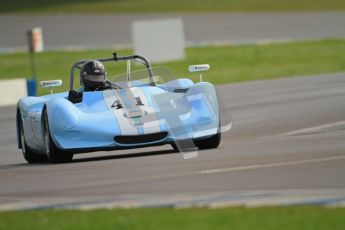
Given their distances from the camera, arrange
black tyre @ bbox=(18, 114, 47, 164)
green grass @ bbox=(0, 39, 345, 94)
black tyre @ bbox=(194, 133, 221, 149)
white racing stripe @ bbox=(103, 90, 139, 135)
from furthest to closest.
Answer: green grass @ bbox=(0, 39, 345, 94) < black tyre @ bbox=(18, 114, 47, 164) < black tyre @ bbox=(194, 133, 221, 149) < white racing stripe @ bbox=(103, 90, 139, 135)

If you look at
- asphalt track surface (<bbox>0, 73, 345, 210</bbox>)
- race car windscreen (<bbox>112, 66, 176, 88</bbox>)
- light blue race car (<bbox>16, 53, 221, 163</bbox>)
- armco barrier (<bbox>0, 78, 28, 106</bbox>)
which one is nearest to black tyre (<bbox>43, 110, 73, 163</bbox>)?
light blue race car (<bbox>16, 53, 221, 163</bbox>)

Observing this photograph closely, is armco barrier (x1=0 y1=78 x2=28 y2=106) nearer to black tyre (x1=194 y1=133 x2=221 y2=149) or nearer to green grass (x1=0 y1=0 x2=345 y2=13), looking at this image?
black tyre (x1=194 y1=133 x2=221 y2=149)

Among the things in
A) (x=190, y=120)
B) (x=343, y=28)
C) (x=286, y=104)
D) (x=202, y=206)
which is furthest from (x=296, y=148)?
(x=343, y=28)

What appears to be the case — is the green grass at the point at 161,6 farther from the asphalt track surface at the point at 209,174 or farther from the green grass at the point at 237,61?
the asphalt track surface at the point at 209,174

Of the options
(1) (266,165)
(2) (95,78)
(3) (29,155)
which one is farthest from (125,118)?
(1) (266,165)

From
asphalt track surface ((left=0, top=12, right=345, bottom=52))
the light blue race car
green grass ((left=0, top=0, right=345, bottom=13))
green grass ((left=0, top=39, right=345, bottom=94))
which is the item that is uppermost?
the light blue race car

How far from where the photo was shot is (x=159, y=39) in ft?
107

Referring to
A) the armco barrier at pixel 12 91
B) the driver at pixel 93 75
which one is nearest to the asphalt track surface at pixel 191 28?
the armco barrier at pixel 12 91

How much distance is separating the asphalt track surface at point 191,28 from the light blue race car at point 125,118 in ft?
85.3

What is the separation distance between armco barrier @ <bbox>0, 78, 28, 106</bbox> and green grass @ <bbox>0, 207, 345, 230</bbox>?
1705 centimetres

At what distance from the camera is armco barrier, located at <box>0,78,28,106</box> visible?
24891 mm

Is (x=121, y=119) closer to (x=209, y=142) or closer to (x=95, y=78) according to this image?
(x=209, y=142)

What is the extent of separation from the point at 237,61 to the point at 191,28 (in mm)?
12051

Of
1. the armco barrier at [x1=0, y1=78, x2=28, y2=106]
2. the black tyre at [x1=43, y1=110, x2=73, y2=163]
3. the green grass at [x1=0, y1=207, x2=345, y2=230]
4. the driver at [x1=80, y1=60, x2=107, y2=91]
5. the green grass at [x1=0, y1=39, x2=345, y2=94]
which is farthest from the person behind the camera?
the green grass at [x1=0, y1=39, x2=345, y2=94]
